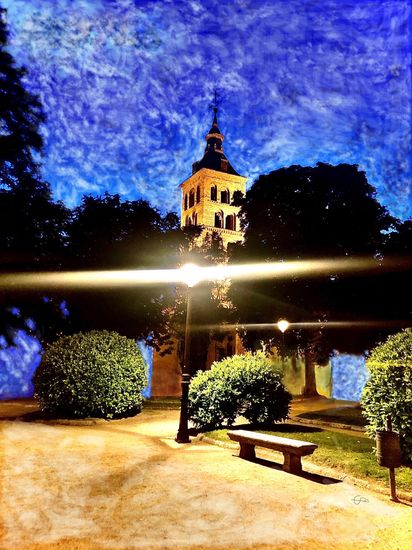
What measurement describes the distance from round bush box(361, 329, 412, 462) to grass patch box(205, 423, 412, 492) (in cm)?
66

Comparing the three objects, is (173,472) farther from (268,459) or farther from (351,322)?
(351,322)

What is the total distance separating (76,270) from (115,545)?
79.7 feet

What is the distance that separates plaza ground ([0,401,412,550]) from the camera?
5316 millimetres

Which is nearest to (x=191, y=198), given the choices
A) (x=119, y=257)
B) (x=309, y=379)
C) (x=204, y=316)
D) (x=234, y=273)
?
(x=204, y=316)

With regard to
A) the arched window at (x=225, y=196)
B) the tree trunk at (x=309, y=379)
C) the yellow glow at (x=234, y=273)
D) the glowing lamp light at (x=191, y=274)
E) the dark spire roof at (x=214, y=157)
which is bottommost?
the tree trunk at (x=309, y=379)

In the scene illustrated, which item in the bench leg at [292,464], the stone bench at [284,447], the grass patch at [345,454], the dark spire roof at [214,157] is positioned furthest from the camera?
the dark spire roof at [214,157]

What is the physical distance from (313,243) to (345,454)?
71.0 ft

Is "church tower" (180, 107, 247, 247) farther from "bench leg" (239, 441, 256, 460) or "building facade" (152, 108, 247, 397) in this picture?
"bench leg" (239, 441, 256, 460)

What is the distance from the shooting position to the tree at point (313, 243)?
29.4 meters

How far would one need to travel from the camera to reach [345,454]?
32.7 feet

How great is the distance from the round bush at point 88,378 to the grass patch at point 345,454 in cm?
496

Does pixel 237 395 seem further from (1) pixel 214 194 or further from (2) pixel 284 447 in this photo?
(1) pixel 214 194

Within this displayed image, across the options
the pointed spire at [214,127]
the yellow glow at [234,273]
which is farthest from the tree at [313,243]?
the pointed spire at [214,127]

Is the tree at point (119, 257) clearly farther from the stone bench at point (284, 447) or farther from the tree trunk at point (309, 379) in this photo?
the stone bench at point (284, 447)
